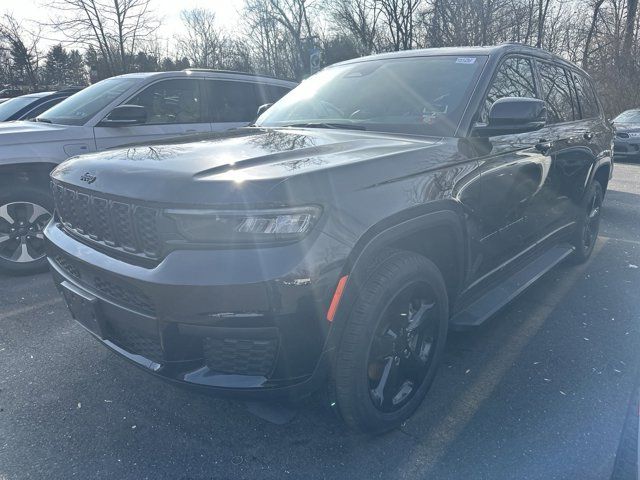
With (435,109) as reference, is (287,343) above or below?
below

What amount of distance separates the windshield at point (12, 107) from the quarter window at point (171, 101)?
11.8 ft

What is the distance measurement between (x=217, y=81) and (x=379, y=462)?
5.02 meters

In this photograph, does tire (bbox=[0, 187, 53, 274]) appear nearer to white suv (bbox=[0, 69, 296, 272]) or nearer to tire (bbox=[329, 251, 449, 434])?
white suv (bbox=[0, 69, 296, 272])

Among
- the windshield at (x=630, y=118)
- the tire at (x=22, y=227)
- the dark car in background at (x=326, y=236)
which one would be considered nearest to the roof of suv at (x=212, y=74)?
the tire at (x=22, y=227)

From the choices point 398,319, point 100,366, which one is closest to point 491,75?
point 398,319

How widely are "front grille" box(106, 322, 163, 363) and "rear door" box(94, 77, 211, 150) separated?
125 inches

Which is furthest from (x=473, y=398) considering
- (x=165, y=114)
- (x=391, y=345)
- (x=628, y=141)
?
(x=628, y=141)

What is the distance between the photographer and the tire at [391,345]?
203 centimetres

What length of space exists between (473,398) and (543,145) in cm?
183

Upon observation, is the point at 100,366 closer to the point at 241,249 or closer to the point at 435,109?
the point at 241,249

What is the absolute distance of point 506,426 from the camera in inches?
97.0

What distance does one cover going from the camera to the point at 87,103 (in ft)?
17.1

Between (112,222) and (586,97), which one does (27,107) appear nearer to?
(112,222)

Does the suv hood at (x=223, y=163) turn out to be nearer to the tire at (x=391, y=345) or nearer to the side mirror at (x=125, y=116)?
the tire at (x=391, y=345)
